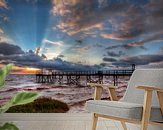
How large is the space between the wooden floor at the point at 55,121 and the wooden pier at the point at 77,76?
562 mm

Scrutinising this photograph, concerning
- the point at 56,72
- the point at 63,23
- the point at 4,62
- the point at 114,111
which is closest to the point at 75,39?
the point at 63,23

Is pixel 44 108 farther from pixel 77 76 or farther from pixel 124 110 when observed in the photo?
pixel 124 110

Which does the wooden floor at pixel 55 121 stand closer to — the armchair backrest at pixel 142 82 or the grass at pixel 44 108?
the grass at pixel 44 108

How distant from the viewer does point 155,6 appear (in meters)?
4.59

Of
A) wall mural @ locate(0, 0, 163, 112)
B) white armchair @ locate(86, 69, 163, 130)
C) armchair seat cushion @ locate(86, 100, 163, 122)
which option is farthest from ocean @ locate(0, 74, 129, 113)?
armchair seat cushion @ locate(86, 100, 163, 122)

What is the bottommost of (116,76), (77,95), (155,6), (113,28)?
(77,95)

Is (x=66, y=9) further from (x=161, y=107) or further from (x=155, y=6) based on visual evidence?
(x=161, y=107)

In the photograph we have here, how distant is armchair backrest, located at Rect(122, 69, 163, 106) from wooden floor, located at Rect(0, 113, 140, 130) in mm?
767

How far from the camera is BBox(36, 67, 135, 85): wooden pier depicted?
4781 mm

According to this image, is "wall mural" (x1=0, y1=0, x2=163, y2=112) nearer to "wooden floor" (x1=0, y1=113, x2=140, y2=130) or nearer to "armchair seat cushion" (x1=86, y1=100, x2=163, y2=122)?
"wooden floor" (x1=0, y1=113, x2=140, y2=130)

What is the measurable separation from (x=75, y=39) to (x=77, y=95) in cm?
87

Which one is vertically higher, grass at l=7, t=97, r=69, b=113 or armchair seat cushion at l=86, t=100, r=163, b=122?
armchair seat cushion at l=86, t=100, r=163, b=122

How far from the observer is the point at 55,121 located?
4.30m

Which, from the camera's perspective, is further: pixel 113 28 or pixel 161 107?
pixel 113 28
